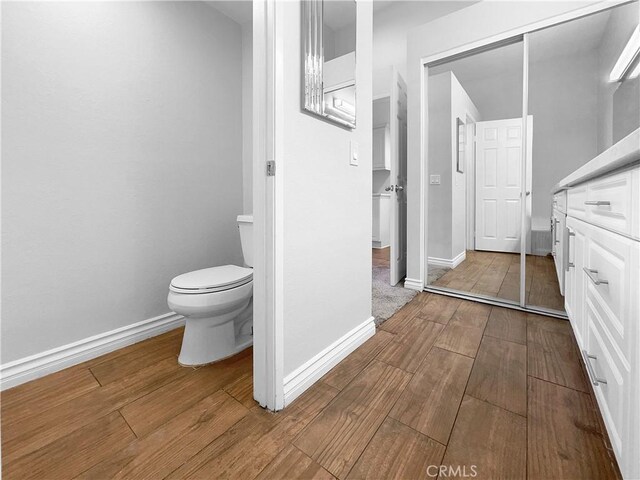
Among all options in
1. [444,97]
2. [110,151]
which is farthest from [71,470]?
[444,97]

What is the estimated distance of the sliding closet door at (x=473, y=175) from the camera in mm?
2615

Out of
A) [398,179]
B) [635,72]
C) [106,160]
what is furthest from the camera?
[398,179]

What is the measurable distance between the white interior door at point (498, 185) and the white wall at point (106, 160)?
251 cm

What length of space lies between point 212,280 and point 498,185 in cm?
279

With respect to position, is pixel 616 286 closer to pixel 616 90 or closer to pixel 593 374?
A: pixel 593 374

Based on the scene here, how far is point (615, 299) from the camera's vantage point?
29.4 inches

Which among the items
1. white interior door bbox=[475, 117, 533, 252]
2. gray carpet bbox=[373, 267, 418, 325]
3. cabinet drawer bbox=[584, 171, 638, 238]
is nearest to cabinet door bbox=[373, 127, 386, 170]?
white interior door bbox=[475, 117, 533, 252]

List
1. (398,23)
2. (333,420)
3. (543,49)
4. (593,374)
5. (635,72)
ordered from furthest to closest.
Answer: (398,23)
(543,49)
(635,72)
(333,420)
(593,374)

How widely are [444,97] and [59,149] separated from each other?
3.13m

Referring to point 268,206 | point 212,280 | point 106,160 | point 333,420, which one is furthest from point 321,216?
point 106,160

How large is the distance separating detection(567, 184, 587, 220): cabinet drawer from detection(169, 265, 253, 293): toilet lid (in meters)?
1.59

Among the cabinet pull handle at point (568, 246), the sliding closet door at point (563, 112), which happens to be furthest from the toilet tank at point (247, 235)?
the sliding closet door at point (563, 112)

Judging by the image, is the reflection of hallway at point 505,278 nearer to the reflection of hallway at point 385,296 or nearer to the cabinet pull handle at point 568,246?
the reflection of hallway at point 385,296

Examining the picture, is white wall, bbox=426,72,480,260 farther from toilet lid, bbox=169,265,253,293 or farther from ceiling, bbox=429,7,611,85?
toilet lid, bbox=169,265,253,293
